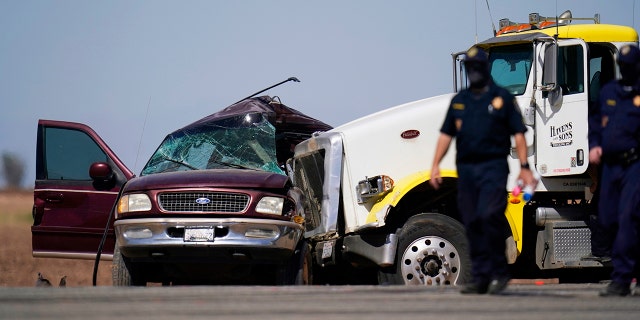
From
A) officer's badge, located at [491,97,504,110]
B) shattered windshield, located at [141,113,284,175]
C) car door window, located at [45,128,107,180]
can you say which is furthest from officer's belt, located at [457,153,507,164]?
car door window, located at [45,128,107,180]

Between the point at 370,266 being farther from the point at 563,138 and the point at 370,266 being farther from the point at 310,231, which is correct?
the point at 563,138

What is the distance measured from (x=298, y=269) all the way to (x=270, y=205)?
74 cm

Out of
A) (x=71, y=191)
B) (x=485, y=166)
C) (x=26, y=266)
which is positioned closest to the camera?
(x=485, y=166)

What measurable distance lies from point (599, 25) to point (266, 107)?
420 cm

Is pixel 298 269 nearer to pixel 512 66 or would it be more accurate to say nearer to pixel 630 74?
pixel 512 66

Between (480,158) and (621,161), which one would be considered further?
Result: (621,161)

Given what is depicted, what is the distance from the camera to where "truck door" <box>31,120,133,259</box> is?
15.0 m

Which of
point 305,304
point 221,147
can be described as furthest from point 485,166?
point 221,147

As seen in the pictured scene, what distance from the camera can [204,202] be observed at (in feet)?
43.7

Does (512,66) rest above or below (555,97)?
above

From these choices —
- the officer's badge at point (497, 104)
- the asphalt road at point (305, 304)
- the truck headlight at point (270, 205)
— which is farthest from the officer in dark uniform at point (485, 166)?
the truck headlight at point (270, 205)

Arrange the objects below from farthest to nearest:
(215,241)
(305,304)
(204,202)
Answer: (204,202) < (215,241) < (305,304)

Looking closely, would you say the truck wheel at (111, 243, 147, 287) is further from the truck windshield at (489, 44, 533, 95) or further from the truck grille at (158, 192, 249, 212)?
the truck windshield at (489, 44, 533, 95)

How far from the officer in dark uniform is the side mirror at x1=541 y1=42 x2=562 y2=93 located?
370cm
